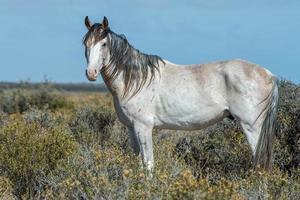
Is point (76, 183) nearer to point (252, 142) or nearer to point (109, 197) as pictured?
point (109, 197)

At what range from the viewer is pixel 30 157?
313 inches

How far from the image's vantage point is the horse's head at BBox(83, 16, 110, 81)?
7.88 metres

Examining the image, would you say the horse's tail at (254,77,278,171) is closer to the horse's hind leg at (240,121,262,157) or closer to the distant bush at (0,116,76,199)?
the horse's hind leg at (240,121,262,157)

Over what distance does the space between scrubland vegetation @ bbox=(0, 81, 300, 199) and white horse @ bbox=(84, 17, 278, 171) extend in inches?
16.3

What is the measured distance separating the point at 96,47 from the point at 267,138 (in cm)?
230

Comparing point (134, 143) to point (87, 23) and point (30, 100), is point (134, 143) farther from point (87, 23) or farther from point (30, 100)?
point (30, 100)

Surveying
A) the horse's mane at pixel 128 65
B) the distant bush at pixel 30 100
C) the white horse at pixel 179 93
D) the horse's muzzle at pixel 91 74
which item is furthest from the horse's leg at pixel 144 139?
the distant bush at pixel 30 100

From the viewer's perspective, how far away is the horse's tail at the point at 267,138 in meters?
7.96

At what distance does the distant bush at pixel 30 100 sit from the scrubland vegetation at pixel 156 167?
48.5ft

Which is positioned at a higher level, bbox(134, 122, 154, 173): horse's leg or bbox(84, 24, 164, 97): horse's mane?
bbox(84, 24, 164, 97): horse's mane

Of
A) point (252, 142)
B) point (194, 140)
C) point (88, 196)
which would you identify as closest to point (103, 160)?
point (88, 196)

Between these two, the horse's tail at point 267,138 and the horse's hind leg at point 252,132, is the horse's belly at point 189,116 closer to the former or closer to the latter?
the horse's hind leg at point 252,132

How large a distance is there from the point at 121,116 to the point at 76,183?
258 cm

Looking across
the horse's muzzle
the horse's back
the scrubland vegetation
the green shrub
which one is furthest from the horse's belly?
the green shrub
